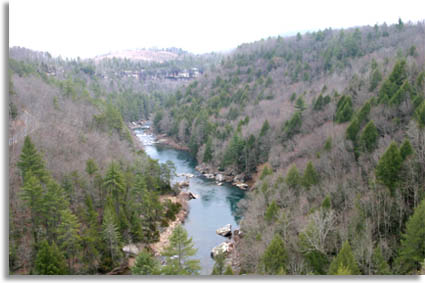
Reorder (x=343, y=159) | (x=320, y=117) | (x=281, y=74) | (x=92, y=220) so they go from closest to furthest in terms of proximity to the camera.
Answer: (x=92, y=220) < (x=343, y=159) < (x=320, y=117) < (x=281, y=74)

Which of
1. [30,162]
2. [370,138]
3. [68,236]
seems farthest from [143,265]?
[370,138]

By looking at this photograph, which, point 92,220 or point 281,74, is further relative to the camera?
point 281,74

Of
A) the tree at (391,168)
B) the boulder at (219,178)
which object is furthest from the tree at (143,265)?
the boulder at (219,178)

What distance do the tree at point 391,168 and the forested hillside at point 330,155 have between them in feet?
0.15

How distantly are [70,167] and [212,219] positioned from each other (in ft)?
37.3

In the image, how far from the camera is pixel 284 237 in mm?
17531

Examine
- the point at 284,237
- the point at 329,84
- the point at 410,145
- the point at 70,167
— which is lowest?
the point at 284,237

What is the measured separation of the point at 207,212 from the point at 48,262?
17149mm

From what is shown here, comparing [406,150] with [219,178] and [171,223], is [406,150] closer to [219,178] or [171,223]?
[171,223]

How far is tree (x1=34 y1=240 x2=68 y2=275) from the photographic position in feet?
39.3

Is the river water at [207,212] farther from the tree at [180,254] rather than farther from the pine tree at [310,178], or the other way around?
the pine tree at [310,178]

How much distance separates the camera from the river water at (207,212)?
891 inches

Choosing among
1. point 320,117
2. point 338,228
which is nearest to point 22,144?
point 338,228

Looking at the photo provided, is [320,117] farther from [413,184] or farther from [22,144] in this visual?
[22,144]
